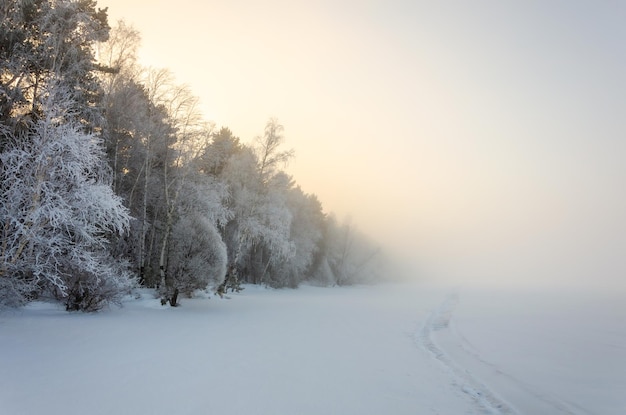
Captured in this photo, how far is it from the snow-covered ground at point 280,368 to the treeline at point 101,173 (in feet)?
7.03

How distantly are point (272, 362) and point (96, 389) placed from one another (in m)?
3.93

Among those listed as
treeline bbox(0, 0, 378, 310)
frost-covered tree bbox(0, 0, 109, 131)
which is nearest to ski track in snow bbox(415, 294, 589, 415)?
treeline bbox(0, 0, 378, 310)

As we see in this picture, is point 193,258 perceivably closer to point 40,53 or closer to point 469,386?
point 40,53

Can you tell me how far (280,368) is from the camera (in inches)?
346

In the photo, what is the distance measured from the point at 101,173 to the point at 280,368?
10.2 metres

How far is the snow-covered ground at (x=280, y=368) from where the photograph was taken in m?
6.38

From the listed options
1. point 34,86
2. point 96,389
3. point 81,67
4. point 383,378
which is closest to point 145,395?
point 96,389

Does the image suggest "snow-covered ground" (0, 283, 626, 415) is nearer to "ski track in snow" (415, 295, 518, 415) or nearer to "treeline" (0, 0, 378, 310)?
"ski track in snow" (415, 295, 518, 415)

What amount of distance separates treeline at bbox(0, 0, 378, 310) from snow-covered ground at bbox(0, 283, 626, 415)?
2.14m

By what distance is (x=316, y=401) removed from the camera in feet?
22.0

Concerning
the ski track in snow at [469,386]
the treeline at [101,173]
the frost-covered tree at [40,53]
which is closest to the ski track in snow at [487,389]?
the ski track in snow at [469,386]

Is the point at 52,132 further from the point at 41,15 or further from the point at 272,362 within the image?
the point at 272,362

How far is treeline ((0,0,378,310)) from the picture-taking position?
10594 millimetres

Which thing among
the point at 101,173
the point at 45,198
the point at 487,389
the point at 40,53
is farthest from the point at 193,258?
the point at 487,389
